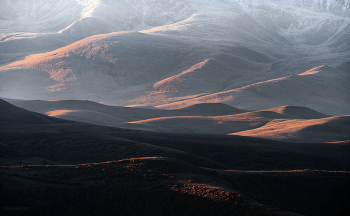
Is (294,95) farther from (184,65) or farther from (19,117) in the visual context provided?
(19,117)

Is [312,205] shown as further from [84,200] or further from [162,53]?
[162,53]

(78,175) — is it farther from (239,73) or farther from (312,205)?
(239,73)

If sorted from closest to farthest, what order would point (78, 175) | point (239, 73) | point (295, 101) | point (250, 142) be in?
point (78, 175) < point (250, 142) < point (295, 101) < point (239, 73)

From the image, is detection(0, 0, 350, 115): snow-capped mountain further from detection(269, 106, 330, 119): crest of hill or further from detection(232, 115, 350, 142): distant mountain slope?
detection(232, 115, 350, 142): distant mountain slope

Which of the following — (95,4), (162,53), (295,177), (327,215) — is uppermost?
(95,4)

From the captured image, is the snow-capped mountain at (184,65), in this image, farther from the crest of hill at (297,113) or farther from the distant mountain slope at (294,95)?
the crest of hill at (297,113)

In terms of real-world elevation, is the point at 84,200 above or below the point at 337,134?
below

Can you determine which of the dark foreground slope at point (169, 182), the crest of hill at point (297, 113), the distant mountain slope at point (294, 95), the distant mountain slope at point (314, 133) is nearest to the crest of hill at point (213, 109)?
the crest of hill at point (297, 113)

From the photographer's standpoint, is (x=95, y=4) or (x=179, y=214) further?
(x=95, y=4)

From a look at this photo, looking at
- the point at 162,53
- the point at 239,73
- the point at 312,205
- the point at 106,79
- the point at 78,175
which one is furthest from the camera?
the point at 162,53

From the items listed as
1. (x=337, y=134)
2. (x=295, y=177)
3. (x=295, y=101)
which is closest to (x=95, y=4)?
(x=295, y=101)
